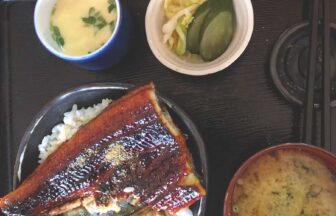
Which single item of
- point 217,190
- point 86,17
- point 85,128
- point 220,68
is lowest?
point 217,190

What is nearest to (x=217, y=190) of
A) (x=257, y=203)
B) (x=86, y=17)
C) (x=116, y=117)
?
(x=257, y=203)

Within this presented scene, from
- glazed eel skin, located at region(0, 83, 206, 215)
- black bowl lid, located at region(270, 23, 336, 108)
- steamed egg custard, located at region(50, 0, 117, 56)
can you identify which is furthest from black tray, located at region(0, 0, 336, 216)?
glazed eel skin, located at region(0, 83, 206, 215)

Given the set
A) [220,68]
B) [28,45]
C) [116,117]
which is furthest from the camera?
[28,45]

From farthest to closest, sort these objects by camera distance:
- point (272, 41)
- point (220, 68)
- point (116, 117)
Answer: point (272, 41) → point (220, 68) → point (116, 117)

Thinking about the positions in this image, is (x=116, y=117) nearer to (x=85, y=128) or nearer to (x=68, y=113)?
(x=85, y=128)

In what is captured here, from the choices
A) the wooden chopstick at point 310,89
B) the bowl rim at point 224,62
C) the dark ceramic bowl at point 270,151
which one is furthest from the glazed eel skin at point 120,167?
the wooden chopstick at point 310,89

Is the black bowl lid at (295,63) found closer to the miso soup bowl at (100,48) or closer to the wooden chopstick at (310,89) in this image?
the wooden chopstick at (310,89)
